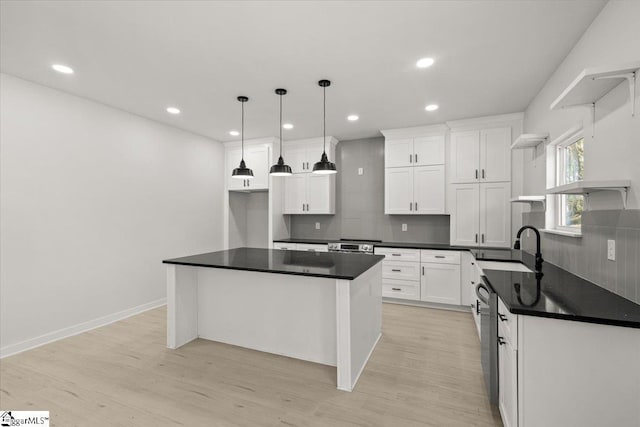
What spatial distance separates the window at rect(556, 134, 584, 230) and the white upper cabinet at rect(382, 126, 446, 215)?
5.67ft

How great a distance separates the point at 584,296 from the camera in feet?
5.70

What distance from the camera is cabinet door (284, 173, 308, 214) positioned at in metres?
5.52

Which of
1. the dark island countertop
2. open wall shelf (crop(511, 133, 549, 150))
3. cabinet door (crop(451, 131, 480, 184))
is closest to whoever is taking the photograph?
the dark island countertop

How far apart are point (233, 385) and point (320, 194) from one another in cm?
356

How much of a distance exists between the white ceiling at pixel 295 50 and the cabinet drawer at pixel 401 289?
2.50 metres

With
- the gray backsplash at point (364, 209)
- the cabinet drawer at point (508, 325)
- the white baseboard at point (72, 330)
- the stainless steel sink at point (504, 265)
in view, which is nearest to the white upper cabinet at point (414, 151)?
the gray backsplash at point (364, 209)

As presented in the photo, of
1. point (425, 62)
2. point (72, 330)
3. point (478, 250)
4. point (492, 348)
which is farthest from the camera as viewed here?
point (478, 250)

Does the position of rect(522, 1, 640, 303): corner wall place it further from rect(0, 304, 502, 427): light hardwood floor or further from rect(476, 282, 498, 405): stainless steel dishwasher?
rect(0, 304, 502, 427): light hardwood floor

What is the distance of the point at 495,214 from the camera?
13.8ft

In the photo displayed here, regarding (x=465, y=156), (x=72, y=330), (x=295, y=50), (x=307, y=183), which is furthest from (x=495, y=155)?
(x=72, y=330)

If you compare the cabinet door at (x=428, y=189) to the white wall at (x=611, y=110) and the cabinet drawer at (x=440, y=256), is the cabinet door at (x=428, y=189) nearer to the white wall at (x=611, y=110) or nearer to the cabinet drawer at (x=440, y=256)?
the cabinet drawer at (x=440, y=256)

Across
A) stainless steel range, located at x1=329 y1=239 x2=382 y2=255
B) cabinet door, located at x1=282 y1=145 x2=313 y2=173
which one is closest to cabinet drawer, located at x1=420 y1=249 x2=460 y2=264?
stainless steel range, located at x1=329 y1=239 x2=382 y2=255

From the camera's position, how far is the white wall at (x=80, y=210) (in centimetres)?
297

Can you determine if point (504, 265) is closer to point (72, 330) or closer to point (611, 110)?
point (611, 110)
